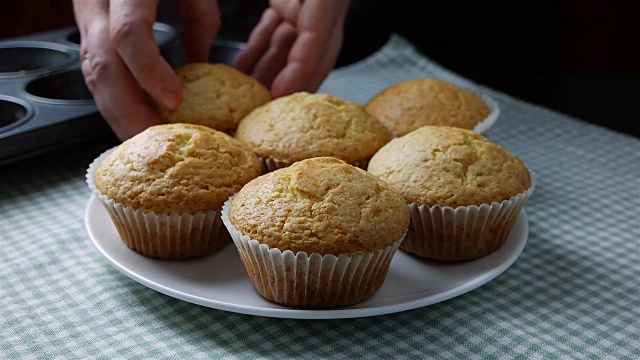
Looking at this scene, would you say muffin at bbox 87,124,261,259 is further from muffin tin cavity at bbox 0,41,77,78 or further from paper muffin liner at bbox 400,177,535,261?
muffin tin cavity at bbox 0,41,77,78

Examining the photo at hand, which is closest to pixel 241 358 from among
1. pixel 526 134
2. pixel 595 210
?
pixel 595 210

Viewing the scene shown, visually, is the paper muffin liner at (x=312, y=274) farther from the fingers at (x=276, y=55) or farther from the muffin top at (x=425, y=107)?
the fingers at (x=276, y=55)

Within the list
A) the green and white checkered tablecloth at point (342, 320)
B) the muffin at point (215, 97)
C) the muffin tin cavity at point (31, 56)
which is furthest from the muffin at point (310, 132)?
the muffin tin cavity at point (31, 56)

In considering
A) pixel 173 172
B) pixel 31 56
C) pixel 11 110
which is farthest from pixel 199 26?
pixel 173 172

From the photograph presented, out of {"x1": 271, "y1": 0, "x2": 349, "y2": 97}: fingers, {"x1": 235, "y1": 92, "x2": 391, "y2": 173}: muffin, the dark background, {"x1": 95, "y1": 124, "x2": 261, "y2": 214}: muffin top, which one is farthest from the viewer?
the dark background

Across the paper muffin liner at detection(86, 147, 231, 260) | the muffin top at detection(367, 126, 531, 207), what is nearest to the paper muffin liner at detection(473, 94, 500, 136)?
the muffin top at detection(367, 126, 531, 207)

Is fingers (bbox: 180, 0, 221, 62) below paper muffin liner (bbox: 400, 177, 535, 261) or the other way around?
the other way around

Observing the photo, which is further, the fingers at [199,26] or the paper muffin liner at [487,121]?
the fingers at [199,26]
